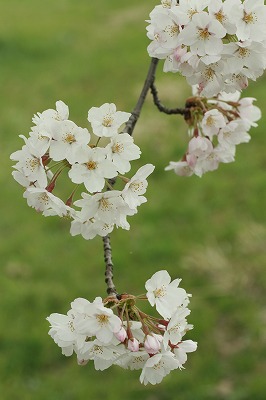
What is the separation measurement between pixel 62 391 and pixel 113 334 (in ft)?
8.08

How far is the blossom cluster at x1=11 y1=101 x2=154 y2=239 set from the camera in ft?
4.46

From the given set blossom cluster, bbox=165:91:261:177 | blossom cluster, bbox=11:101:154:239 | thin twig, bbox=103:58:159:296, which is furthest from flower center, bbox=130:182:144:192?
blossom cluster, bbox=165:91:261:177

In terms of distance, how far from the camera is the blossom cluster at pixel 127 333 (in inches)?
52.2

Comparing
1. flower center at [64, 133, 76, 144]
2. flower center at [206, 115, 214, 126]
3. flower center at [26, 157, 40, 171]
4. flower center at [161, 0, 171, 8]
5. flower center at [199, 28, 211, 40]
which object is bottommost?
flower center at [64, 133, 76, 144]

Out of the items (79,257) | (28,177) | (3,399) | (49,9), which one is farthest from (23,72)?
(28,177)

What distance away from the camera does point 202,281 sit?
428cm

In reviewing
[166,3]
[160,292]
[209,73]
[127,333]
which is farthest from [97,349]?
[166,3]

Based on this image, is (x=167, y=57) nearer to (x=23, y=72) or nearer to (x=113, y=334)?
(x=113, y=334)

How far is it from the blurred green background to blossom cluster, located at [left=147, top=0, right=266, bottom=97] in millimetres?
2348

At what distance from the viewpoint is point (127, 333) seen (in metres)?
1.36

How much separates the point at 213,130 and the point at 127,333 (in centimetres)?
71

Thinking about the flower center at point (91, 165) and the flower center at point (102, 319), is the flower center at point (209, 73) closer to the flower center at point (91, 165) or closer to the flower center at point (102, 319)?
the flower center at point (91, 165)

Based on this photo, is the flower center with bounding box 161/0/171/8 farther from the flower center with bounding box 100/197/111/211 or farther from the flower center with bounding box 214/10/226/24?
the flower center with bounding box 100/197/111/211

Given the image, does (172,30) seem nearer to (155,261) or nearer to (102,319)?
(102,319)
